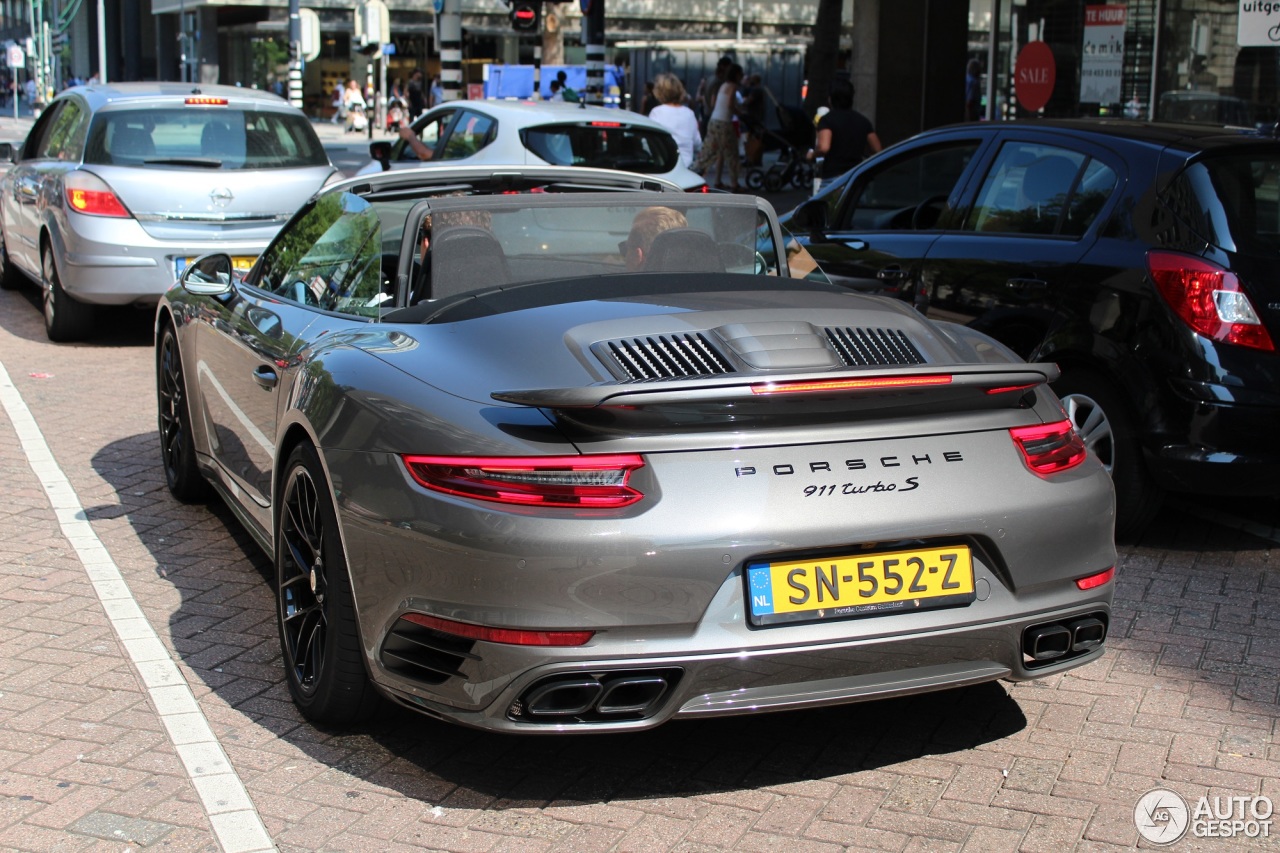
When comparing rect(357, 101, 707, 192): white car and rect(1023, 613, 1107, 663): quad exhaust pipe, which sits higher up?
rect(357, 101, 707, 192): white car

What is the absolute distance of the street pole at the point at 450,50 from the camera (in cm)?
2266

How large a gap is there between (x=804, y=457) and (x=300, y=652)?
5.25 ft

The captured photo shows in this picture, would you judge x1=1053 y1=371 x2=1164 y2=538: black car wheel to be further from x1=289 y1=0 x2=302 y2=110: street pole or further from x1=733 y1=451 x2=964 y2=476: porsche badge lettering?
x1=289 y1=0 x2=302 y2=110: street pole

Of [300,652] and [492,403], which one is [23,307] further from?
[492,403]

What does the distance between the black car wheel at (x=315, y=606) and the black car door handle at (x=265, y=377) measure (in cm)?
45

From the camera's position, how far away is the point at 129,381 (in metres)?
9.31

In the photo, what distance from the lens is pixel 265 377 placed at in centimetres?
463

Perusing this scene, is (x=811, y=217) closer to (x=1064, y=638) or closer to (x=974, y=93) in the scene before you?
(x=1064, y=638)

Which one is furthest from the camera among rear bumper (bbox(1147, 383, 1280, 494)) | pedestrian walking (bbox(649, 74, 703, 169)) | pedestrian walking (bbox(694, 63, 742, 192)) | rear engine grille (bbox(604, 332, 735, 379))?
pedestrian walking (bbox(694, 63, 742, 192))

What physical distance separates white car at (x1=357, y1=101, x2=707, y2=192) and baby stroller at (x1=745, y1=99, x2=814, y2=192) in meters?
13.9

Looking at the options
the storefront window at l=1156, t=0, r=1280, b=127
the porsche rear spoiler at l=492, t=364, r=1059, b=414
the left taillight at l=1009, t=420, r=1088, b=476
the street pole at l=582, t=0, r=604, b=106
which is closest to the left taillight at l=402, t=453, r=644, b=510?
the porsche rear spoiler at l=492, t=364, r=1059, b=414

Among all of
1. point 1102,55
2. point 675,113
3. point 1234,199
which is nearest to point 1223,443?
point 1234,199

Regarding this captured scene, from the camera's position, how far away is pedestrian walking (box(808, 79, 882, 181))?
13359 millimetres

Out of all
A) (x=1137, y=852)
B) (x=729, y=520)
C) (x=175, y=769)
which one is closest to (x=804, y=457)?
(x=729, y=520)
